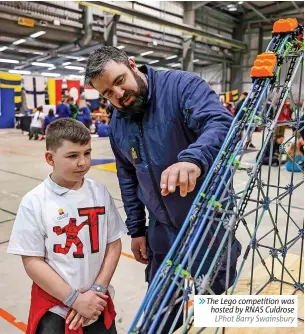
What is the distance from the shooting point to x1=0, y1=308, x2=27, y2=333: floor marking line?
2.39m

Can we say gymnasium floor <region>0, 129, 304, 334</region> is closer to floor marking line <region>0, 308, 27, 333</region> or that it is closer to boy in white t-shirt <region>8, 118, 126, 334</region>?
floor marking line <region>0, 308, 27, 333</region>

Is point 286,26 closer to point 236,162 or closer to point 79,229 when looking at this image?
point 236,162

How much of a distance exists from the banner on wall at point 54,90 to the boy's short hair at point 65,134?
14887 mm

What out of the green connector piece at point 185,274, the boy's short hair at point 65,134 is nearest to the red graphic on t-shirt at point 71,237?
the boy's short hair at point 65,134

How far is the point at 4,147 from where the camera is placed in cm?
1062

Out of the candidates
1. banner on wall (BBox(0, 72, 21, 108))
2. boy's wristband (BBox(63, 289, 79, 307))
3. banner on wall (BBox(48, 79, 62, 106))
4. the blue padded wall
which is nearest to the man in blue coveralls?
boy's wristband (BBox(63, 289, 79, 307))

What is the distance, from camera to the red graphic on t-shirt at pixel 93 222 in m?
1.59

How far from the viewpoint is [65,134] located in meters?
1.56

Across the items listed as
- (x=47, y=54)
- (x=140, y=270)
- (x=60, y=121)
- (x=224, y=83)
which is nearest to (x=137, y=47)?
(x=47, y=54)

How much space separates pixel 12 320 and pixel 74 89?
14.1 meters

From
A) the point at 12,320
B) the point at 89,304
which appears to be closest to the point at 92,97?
the point at 12,320

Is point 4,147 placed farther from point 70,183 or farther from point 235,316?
point 235,316

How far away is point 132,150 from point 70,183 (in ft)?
1.04

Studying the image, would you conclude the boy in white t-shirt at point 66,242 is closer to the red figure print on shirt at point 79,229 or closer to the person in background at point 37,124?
the red figure print on shirt at point 79,229
